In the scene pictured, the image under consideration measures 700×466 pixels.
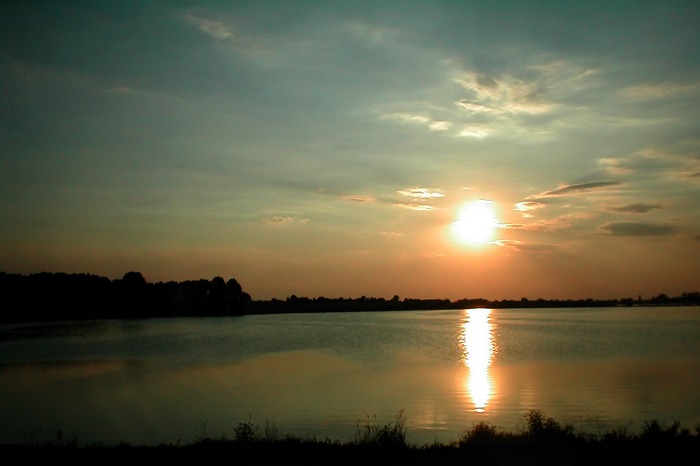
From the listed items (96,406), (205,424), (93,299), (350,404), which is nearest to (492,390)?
(350,404)

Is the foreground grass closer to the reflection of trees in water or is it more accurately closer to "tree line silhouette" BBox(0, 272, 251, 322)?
the reflection of trees in water

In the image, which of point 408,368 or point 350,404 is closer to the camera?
point 350,404

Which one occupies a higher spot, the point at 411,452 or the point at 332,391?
the point at 411,452

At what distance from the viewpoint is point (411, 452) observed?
1010 centimetres

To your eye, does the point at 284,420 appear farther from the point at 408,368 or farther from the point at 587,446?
the point at 408,368

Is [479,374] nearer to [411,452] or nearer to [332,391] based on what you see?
[332,391]

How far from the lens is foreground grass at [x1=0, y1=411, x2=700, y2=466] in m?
9.25

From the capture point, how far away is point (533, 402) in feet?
60.8

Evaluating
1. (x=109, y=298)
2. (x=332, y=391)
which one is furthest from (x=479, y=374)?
(x=109, y=298)

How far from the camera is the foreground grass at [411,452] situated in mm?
9250

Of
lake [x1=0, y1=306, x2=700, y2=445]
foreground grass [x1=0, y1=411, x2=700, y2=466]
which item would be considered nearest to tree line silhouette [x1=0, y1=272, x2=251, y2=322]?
lake [x1=0, y1=306, x2=700, y2=445]

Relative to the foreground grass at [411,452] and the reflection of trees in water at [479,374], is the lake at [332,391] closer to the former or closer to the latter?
the reflection of trees in water at [479,374]

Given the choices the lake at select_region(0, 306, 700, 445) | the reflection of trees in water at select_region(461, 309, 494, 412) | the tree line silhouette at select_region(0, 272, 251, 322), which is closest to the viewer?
the lake at select_region(0, 306, 700, 445)

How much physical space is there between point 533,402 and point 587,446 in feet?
28.4
